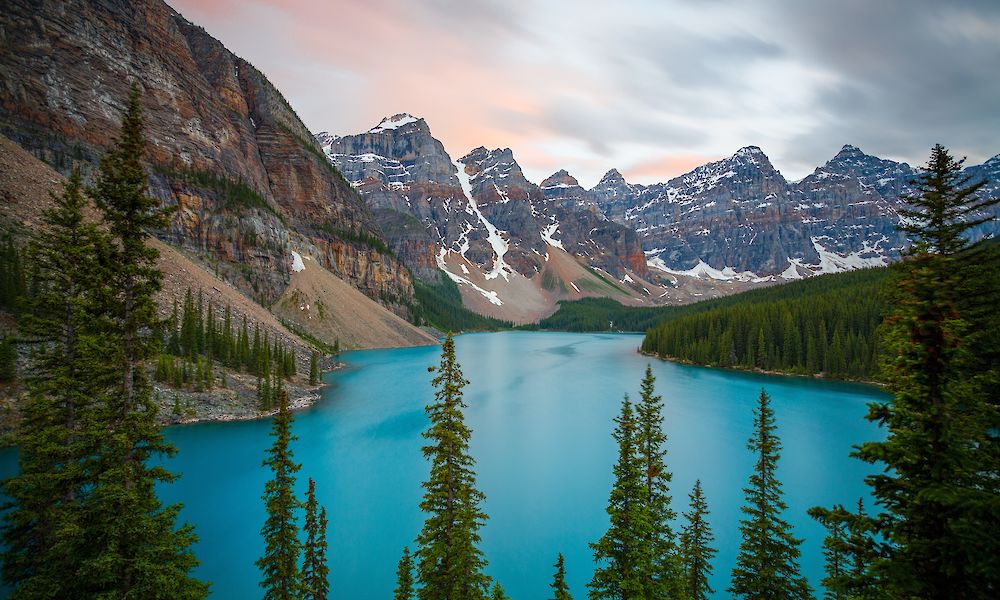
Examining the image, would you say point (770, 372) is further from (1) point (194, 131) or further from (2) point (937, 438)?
(1) point (194, 131)

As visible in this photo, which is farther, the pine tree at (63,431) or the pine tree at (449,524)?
the pine tree at (449,524)

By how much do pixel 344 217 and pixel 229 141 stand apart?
136ft

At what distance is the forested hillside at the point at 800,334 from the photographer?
6956 centimetres

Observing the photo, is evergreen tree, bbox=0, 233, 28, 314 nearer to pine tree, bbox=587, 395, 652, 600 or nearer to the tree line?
the tree line

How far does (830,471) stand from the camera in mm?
31766

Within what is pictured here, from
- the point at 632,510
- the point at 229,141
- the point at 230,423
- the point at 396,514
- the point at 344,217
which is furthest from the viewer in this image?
the point at 344,217

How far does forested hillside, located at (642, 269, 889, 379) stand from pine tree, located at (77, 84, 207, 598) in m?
80.8

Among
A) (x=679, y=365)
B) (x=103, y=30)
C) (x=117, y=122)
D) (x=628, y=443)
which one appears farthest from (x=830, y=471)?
(x=103, y=30)

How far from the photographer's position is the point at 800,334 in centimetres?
7675

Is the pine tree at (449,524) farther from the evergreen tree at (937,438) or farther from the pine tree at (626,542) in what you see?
the evergreen tree at (937,438)

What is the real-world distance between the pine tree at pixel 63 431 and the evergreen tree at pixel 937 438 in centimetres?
1373

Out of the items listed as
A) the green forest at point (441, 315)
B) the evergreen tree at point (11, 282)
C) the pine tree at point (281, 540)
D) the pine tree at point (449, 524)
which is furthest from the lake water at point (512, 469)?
the green forest at point (441, 315)

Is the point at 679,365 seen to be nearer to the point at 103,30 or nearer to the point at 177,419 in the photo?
the point at 177,419

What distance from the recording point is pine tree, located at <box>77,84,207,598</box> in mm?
8734
